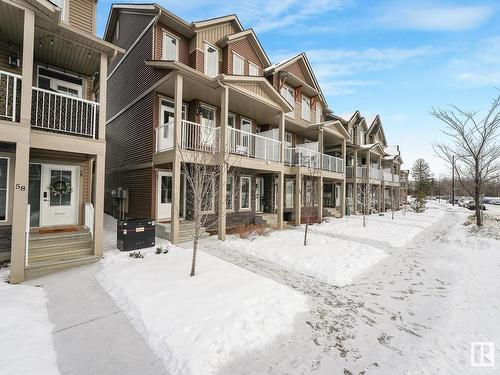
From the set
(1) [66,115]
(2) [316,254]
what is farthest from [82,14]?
(2) [316,254]

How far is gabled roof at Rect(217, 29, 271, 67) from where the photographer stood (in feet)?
44.4

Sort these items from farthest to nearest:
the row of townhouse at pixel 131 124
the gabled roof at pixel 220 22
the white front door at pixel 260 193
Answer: the white front door at pixel 260 193, the gabled roof at pixel 220 22, the row of townhouse at pixel 131 124

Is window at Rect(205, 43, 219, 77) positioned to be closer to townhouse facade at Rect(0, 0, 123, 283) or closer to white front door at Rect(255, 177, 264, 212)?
townhouse facade at Rect(0, 0, 123, 283)

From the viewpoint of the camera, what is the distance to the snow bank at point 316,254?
7.38 meters

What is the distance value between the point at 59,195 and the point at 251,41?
13.3 m

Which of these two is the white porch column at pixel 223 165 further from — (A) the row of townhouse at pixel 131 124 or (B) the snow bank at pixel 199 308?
(B) the snow bank at pixel 199 308

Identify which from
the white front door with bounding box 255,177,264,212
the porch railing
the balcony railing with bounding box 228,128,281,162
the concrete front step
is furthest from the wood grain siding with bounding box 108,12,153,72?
the porch railing

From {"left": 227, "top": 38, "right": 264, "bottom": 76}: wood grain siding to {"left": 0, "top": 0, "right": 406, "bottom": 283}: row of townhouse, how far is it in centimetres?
7

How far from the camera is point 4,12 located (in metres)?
6.29

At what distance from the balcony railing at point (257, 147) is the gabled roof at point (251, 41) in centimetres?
520

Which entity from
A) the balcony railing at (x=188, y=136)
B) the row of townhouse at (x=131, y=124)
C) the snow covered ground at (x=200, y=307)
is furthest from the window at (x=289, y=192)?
the snow covered ground at (x=200, y=307)

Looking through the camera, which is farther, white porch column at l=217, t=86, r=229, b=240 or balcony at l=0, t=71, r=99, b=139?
white porch column at l=217, t=86, r=229, b=240

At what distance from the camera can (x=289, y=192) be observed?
60.9ft

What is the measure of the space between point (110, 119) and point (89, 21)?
8177 mm
